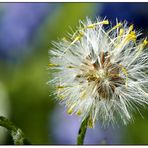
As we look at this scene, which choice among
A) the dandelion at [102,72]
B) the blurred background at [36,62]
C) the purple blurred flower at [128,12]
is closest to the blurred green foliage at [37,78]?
the blurred background at [36,62]

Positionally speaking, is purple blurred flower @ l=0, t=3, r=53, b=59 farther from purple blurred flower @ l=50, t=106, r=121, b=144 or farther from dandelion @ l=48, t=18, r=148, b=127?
dandelion @ l=48, t=18, r=148, b=127

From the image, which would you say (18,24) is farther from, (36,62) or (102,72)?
(102,72)

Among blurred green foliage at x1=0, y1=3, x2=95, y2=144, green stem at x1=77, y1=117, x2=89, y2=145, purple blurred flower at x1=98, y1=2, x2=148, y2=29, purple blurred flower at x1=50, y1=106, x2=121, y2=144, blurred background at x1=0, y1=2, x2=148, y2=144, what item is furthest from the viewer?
blurred green foliage at x1=0, y1=3, x2=95, y2=144

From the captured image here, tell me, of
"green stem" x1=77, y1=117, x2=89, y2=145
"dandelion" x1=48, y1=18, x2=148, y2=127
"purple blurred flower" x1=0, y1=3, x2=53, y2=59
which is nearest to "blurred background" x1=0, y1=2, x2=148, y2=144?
"purple blurred flower" x1=0, y1=3, x2=53, y2=59

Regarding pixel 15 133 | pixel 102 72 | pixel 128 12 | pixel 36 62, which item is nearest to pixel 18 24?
pixel 36 62

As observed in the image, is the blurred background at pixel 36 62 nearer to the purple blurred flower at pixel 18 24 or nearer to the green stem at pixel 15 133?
the purple blurred flower at pixel 18 24

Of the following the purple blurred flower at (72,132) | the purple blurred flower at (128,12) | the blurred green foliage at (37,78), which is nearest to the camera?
the purple blurred flower at (72,132)
